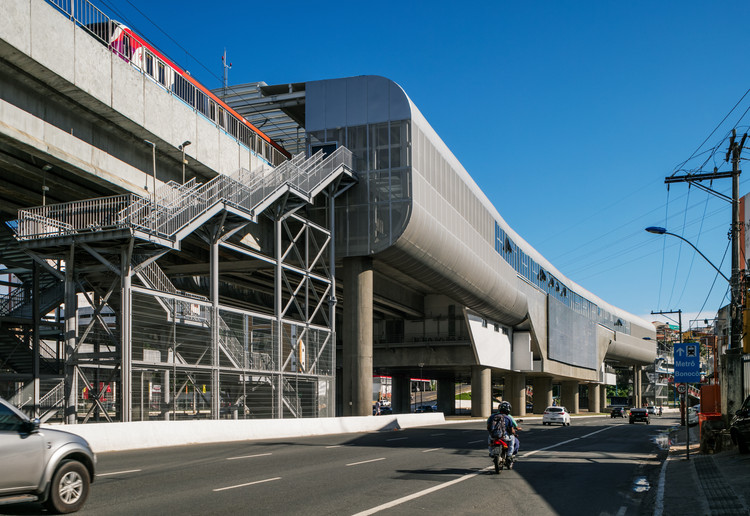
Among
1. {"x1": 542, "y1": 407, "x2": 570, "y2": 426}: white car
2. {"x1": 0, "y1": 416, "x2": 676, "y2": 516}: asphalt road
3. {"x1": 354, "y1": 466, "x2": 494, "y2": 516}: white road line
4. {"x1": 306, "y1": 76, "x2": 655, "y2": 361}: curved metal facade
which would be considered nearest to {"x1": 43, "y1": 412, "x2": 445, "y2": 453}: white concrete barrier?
{"x1": 0, "y1": 416, "x2": 676, "y2": 516}: asphalt road

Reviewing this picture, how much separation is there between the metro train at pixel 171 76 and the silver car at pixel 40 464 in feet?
63.3

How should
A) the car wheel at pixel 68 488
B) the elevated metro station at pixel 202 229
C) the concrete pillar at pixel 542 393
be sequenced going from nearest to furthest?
the car wheel at pixel 68 488 → the elevated metro station at pixel 202 229 → the concrete pillar at pixel 542 393

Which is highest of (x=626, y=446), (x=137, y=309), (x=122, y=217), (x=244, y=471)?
(x=122, y=217)

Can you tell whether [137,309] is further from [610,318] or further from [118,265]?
[610,318]

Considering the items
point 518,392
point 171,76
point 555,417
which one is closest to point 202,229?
point 171,76

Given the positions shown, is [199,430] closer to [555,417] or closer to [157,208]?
[157,208]

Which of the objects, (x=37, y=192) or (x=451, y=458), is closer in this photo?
(x=451, y=458)

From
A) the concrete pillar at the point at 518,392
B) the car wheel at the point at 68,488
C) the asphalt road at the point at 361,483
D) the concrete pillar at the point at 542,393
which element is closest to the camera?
the car wheel at the point at 68,488

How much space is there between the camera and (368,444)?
26.0 m

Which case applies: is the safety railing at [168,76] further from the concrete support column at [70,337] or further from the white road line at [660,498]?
the white road line at [660,498]

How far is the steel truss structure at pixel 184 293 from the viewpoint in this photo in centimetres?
2802

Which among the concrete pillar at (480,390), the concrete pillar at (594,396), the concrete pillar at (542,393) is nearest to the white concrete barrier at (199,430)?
the concrete pillar at (480,390)

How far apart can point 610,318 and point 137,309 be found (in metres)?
108

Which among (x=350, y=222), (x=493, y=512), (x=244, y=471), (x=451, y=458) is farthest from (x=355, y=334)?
(x=493, y=512)
